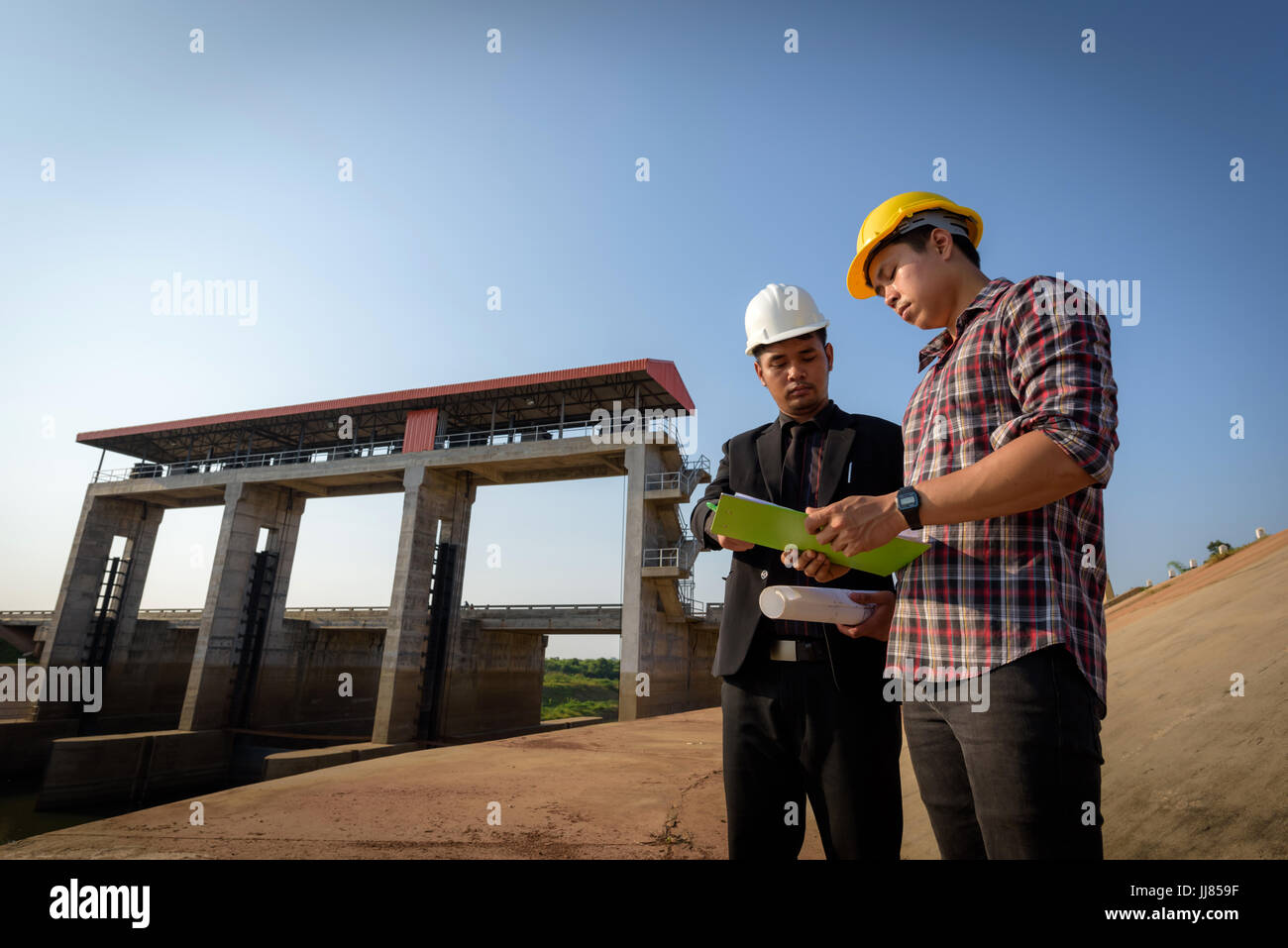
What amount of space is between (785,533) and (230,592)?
31.2 meters

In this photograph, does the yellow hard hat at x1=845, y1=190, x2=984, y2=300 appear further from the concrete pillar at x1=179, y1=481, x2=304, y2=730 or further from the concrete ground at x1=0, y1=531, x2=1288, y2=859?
the concrete pillar at x1=179, y1=481, x2=304, y2=730

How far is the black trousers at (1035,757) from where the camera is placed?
115 centimetres

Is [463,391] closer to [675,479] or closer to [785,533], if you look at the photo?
[675,479]

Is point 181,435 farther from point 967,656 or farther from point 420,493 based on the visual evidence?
point 967,656

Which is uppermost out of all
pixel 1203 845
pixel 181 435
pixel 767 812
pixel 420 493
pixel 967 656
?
pixel 181 435

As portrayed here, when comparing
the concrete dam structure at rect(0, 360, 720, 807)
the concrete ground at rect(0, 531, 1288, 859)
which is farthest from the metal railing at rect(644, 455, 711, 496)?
the concrete ground at rect(0, 531, 1288, 859)

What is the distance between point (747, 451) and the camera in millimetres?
2252

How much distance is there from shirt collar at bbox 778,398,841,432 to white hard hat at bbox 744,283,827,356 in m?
0.29

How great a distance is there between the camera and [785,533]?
158 centimetres

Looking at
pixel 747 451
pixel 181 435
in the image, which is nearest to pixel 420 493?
pixel 181 435

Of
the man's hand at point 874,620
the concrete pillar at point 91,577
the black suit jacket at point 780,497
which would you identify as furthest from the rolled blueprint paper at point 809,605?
the concrete pillar at point 91,577

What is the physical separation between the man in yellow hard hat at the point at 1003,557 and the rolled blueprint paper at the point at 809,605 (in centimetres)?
15

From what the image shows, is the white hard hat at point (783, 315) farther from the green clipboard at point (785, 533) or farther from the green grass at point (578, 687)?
the green grass at point (578, 687)
